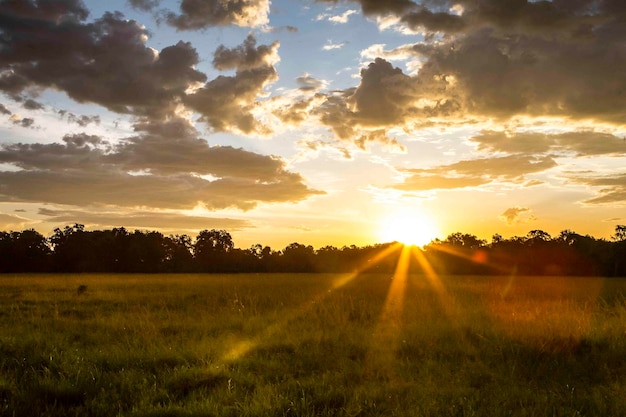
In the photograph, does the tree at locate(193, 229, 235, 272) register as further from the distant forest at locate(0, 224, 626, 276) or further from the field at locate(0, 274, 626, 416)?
the field at locate(0, 274, 626, 416)

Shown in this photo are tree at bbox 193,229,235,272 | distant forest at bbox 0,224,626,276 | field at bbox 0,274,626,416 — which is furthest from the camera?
tree at bbox 193,229,235,272

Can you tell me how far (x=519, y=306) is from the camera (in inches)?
659

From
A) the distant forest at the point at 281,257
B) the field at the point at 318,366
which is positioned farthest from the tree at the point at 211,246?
the field at the point at 318,366

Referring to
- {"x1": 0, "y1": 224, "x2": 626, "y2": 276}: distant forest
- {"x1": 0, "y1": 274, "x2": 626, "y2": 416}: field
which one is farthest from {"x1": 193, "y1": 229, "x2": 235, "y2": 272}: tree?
{"x1": 0, "y1": 274, "x2": 626, "y2": 416}: field

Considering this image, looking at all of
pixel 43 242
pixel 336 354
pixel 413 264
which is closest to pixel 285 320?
pixel 336 354

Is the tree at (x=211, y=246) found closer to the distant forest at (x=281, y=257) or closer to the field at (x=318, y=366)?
the distant forest at (x=281, y=257)

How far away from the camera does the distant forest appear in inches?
3059

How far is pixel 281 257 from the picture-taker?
9188 centimetres

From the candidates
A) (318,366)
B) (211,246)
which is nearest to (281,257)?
(211,246)

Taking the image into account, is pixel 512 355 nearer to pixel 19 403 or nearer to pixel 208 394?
pixel 208 394

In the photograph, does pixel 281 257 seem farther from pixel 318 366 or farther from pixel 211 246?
pixel 318 366

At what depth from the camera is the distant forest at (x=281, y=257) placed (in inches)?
3059

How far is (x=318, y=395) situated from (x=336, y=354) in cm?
272

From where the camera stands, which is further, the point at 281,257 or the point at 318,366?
the point at 281,257
